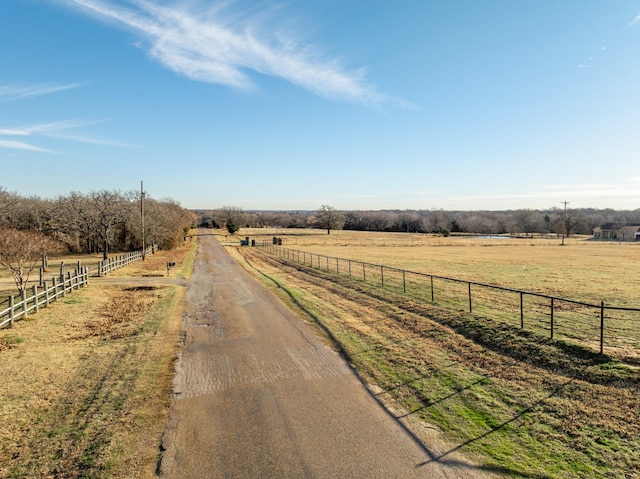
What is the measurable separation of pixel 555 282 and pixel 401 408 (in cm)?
2239

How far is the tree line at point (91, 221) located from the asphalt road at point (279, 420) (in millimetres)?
37690

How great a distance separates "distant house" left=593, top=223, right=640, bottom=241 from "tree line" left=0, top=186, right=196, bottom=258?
377 feet

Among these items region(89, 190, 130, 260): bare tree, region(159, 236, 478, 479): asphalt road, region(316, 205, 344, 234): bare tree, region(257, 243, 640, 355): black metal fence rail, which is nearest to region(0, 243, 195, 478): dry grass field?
region(159, 236, 478, 479): asphalt road

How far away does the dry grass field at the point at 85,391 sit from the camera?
626cm

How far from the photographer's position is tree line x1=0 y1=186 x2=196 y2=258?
46.0 metres

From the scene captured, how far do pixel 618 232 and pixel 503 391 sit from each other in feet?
433

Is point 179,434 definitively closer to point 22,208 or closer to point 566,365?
point 566,365

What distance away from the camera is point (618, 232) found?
11319cm

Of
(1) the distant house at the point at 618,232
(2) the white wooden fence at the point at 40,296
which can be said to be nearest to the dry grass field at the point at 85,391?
(2) the white wooden fence at the point at 40,296

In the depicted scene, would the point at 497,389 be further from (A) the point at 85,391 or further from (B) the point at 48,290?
(B) the point at 48,290

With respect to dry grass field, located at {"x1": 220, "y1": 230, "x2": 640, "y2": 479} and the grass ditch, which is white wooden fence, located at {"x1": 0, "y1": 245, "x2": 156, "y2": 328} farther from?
the grass ditch

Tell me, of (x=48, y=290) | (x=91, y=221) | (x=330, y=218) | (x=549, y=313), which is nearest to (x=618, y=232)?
(x=330, y=218)

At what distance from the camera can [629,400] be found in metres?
8.02

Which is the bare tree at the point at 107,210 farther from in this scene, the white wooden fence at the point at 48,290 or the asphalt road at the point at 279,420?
the asphalt road at the point at 279,420
